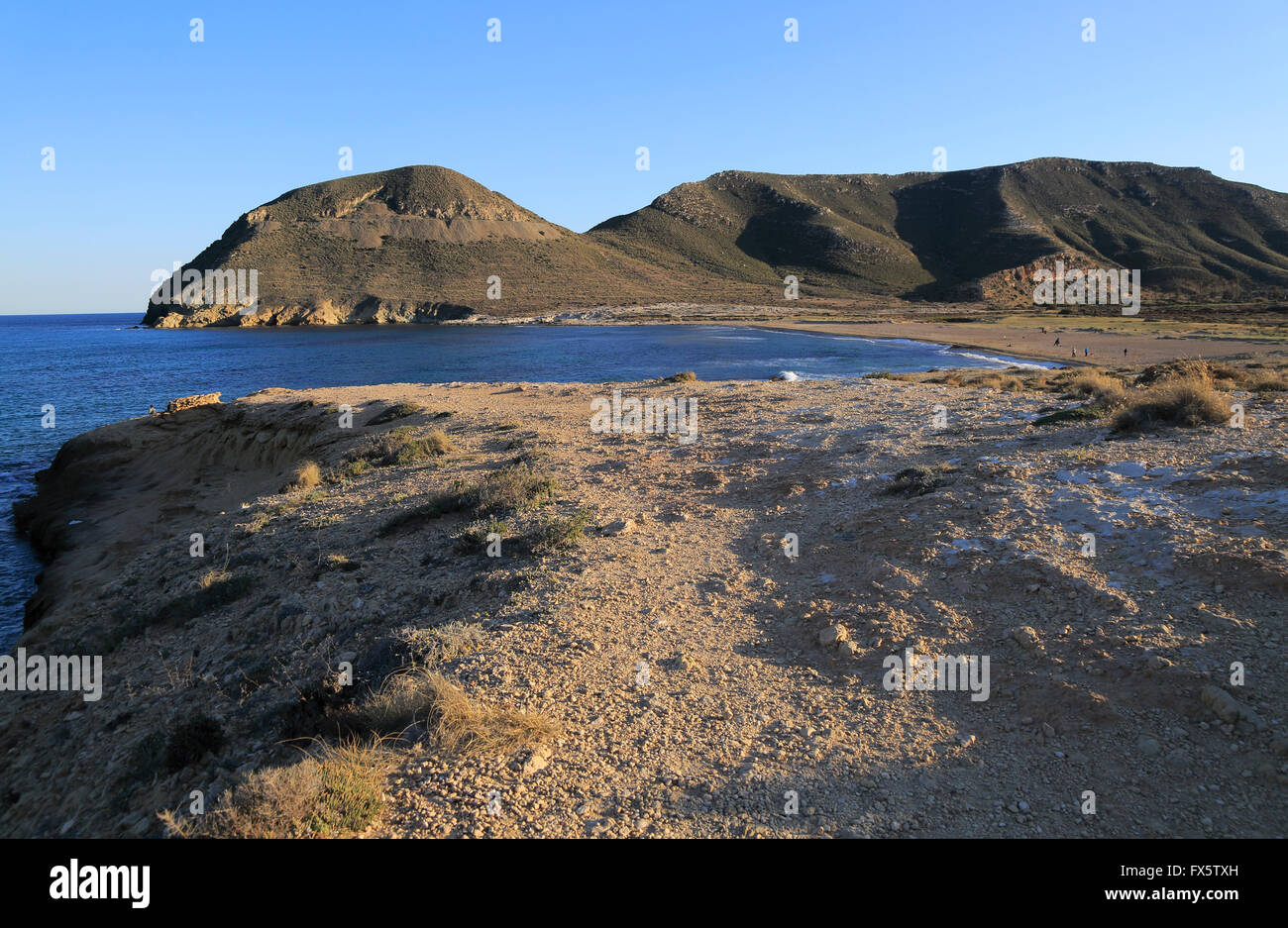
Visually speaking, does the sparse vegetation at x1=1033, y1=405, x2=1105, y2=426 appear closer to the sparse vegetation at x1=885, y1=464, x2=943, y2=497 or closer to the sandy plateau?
the sandy plateau

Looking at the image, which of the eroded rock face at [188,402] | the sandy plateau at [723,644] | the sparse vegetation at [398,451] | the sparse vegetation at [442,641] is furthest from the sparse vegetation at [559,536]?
the eroded rock face at [188,402]

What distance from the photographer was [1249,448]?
9.34 meters

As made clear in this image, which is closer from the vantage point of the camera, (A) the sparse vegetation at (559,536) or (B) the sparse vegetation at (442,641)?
(B) the sparse vegetation at (442,641)

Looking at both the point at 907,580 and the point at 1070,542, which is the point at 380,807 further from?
the point at 1070,542

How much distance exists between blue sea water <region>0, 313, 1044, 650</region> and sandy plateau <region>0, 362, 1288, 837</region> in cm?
824

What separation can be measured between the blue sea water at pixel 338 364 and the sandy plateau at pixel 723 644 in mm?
8239

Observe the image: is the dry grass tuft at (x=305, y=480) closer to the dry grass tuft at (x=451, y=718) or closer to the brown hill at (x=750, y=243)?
the dry grass tuft at (x=451, y=718)

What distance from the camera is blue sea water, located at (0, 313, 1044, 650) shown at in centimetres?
2655

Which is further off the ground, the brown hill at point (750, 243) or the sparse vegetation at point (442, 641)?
the brown hill at point (750, 243)

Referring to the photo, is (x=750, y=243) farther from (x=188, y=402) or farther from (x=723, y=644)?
(x=723, y=644)

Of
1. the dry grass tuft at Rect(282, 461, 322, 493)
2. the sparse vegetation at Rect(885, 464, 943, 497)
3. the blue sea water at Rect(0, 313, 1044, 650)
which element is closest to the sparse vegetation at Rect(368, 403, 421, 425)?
the dry grass tuft at Rect(282, 461, 322, 493)

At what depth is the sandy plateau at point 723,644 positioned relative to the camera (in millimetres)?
4004

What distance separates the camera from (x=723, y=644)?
5.97m

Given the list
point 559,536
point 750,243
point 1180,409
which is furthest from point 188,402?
point 750,243
